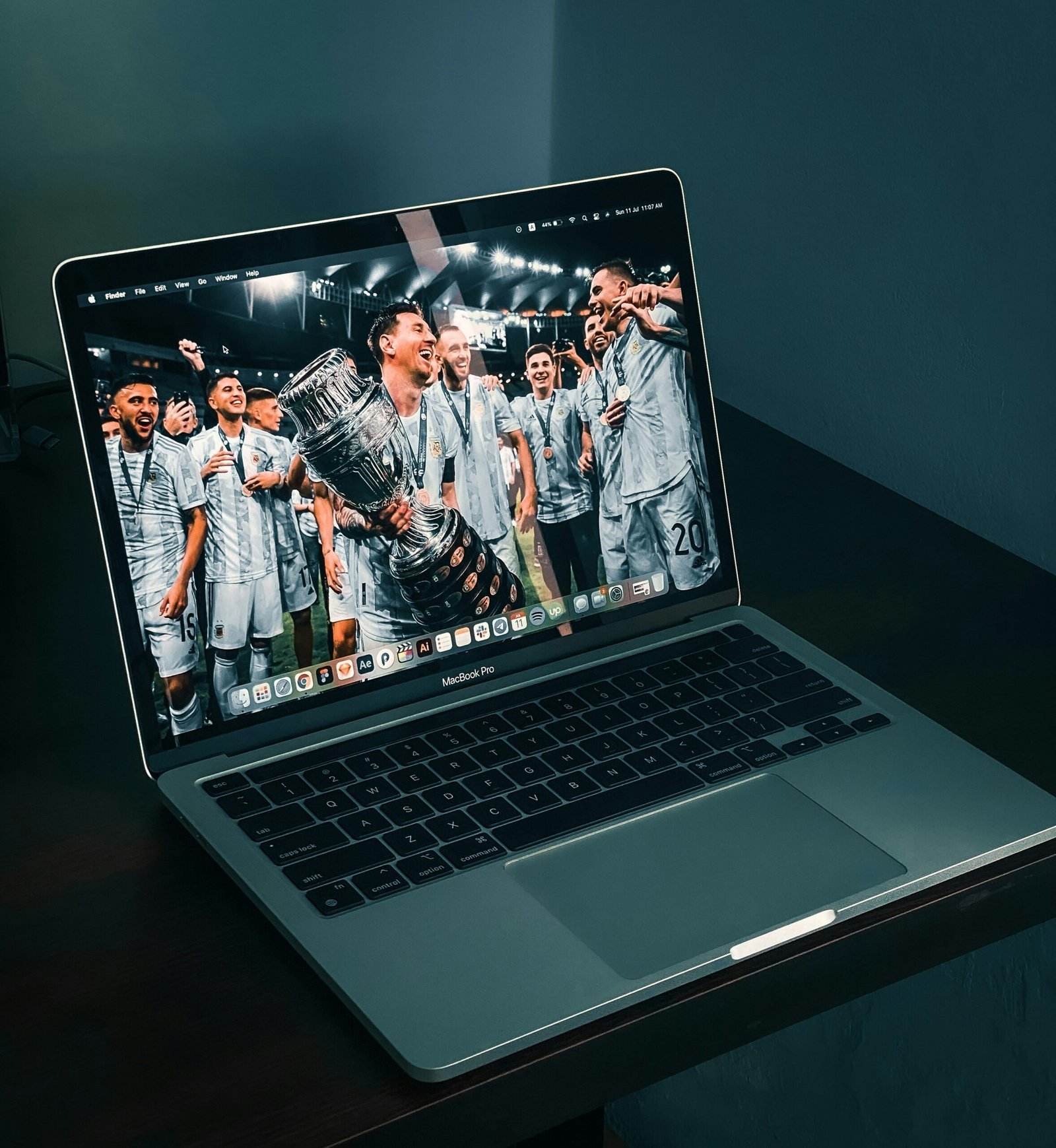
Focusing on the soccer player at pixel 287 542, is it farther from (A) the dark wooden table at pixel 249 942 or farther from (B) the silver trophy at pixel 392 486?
(A) the dark wooden table at pixel 249 942

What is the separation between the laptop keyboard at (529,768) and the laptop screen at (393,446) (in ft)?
0.15

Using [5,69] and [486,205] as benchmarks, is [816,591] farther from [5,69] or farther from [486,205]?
[5,69]

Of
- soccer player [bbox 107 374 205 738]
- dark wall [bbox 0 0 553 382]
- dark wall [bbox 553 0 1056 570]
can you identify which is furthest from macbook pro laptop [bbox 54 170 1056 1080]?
dark wall [bbox 0 0 553 382]

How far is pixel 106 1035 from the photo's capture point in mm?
583

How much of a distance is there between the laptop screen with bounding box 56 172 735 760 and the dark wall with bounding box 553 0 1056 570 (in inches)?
10.1

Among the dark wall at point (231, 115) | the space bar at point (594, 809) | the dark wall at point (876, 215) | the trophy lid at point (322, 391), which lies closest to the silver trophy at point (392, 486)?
the trophy lid at point (322, 391)

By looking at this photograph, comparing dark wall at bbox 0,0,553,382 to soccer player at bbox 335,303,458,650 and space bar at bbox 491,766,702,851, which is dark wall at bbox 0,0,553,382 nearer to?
soccer player at bbox 335,303,458,650

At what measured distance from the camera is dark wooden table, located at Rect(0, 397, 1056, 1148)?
1.83 feet

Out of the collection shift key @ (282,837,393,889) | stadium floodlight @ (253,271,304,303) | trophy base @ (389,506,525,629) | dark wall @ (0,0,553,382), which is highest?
dark wall @ (0,0,553,382)

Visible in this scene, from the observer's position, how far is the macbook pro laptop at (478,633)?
65cm

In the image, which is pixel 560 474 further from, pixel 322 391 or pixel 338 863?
pixel 338 863

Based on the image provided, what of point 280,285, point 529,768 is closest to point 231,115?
point 280,285

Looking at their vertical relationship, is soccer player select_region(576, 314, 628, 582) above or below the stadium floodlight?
below

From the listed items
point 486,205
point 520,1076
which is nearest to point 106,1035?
point 520,1076
